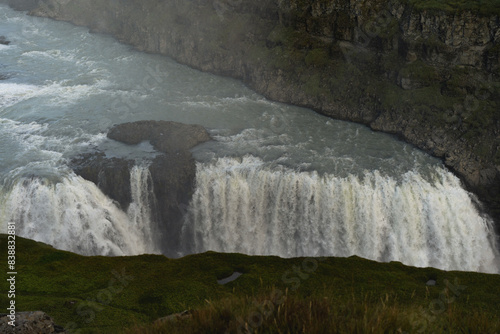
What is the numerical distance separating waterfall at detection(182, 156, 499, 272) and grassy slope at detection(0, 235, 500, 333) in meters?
13.1

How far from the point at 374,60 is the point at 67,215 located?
97.3 ft

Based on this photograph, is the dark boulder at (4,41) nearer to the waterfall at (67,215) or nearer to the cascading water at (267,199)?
the cascading water at (267,199)

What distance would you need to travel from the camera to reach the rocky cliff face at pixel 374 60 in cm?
4012

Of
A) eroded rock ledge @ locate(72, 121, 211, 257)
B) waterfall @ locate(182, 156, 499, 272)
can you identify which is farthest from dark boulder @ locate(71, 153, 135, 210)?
waterfall @ locate(182, 156, 499, 272)

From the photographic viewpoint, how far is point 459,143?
39406mm

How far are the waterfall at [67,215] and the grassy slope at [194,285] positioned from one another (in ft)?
28.3

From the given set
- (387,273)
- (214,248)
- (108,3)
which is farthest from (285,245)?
(108,3)

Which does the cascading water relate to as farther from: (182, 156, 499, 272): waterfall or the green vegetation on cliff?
the green vegetation on cliff

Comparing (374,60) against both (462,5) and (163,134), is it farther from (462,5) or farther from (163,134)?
(163,134)

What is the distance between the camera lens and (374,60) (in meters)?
45.9

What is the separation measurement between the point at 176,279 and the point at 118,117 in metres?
25.7

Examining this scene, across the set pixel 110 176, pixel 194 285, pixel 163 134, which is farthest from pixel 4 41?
pixel 194 285

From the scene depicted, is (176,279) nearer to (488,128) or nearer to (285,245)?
(285,245)

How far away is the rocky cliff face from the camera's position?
40125mm
